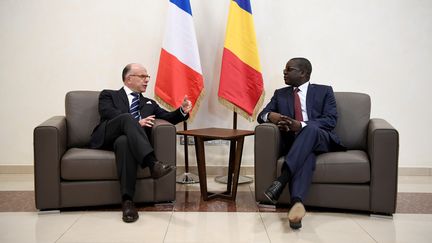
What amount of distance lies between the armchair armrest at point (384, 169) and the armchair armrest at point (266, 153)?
2.19 ft

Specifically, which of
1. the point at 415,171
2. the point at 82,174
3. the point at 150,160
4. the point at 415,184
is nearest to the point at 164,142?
the point at 150,160

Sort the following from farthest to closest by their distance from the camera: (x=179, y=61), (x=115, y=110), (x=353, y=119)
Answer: (x=179, y=61) < (x=353, y=119) < (x=115, y=110)

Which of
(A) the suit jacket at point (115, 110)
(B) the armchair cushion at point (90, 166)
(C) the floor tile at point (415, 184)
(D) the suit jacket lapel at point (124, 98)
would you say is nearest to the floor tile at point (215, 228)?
(B) the armchair cushion at point (90, 166)

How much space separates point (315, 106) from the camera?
363 cm

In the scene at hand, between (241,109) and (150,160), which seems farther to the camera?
(241,109)

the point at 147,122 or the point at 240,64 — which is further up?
the point at 240,64

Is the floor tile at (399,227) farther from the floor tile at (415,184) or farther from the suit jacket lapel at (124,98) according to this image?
the suit jacket lapel at (124,98)

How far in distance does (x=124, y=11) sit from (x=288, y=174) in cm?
239

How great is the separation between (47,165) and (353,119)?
232 centimetres

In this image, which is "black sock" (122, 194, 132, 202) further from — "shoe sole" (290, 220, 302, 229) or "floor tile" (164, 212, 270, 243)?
"shoe sole" (290, 220, 302, 229)

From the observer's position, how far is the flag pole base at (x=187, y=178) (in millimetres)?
4206

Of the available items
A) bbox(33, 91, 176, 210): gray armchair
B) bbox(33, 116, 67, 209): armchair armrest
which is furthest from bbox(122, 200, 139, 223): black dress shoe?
bbox(33, 116, 67, 209): armchair armrest

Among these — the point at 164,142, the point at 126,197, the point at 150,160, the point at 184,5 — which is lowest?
the point at 126,197

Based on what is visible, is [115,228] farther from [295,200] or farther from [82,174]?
[295,200]
